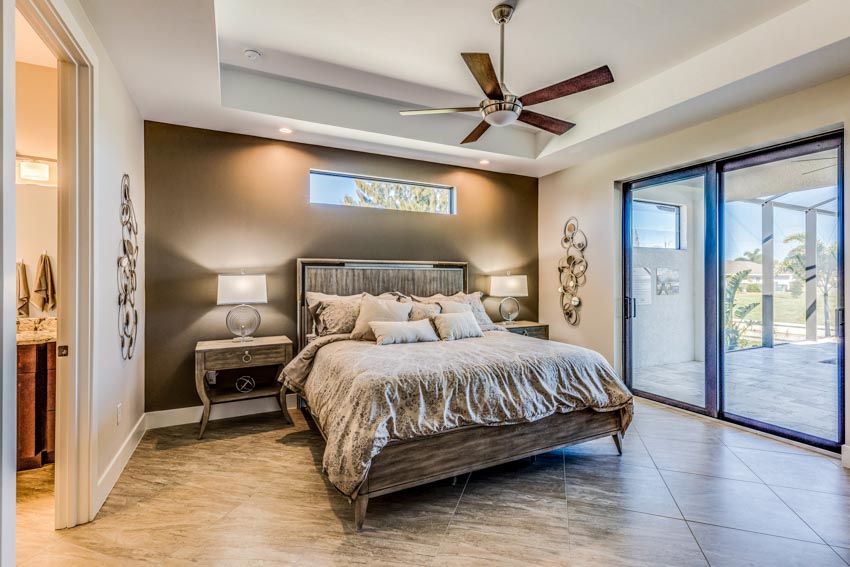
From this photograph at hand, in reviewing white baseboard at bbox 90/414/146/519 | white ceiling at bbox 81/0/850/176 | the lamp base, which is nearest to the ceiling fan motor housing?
white ceiling at bbox 81/0/850/176

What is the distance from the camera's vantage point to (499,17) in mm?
2646

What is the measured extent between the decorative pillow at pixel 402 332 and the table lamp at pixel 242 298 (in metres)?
1.12

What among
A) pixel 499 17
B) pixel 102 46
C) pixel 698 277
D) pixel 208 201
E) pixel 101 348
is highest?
pixel 499 17

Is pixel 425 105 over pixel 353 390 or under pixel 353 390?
over

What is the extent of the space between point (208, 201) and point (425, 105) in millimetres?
2339

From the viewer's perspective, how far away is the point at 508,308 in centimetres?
540

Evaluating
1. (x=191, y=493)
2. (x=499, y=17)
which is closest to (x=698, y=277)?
(x=499, y=17)

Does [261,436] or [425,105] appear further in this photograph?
[425,105]

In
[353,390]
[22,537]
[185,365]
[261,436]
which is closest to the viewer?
[22,537]

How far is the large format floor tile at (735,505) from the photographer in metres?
2.12

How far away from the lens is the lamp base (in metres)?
5.32

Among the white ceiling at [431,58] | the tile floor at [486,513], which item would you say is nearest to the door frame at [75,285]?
the tile floor at [486,513]

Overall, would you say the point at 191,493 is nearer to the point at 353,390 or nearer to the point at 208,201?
the point at 353,390

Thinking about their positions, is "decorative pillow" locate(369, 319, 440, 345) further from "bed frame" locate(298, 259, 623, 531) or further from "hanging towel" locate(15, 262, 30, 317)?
"hanging towel" locate(15, 262, 30, 317)
